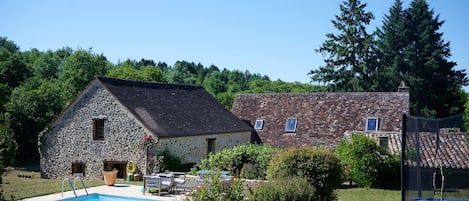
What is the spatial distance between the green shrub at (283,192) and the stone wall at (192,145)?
1160cm

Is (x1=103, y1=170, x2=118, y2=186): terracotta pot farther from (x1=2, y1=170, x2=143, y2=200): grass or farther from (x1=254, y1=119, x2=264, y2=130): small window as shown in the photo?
(x1=254, y1=119, x2=264, y2=130): small window

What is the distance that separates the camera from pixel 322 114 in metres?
29.0

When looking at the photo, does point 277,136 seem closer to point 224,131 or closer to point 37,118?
point 224,131

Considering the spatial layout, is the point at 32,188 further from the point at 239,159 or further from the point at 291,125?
the point at 291,125

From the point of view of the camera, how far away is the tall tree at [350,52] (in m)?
44.6

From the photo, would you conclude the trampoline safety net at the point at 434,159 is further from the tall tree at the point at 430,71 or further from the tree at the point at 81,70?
the tree at the point at 81,70

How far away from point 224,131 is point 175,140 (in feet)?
14.0

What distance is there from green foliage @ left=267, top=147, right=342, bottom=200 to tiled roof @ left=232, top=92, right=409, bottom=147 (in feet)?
40.1

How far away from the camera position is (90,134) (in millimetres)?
23797

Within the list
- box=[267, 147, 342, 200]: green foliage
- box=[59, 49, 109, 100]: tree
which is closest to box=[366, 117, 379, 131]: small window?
box=[267, 147, 342, 200]: green foliage

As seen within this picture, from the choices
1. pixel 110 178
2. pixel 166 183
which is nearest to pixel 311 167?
pixel 166 183

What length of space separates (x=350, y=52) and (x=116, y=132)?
92.2ft

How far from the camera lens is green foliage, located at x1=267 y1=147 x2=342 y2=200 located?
47.2 feet

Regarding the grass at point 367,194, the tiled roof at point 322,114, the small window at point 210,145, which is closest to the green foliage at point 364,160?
the grass at point 367,194
